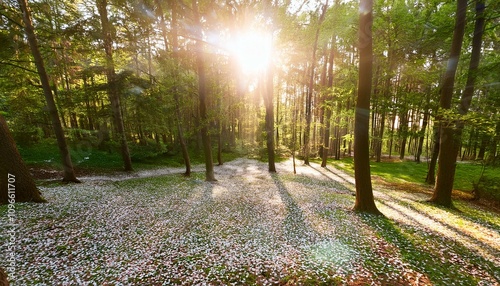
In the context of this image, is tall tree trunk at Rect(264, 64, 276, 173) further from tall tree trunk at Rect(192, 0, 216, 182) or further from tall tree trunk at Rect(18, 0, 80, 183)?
tall tree trunk at Rect(18, 0, 80, 183)

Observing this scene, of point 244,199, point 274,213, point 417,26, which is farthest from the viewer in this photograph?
point 417,26

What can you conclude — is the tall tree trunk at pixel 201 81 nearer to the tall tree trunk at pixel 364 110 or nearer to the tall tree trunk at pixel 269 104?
the tall tree trunk at pixel 269 104

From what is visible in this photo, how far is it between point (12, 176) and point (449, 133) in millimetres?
19906

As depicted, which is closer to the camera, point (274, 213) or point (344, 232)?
point (344, 232)

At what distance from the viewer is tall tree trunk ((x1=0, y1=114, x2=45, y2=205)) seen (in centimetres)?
751

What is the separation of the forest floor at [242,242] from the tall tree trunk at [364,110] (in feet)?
2.88

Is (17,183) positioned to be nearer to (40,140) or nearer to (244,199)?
(244,199)

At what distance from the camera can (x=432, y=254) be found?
625cm

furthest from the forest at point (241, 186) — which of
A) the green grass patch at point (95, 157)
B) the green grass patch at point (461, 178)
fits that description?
the green grass patch at point (95, 157)

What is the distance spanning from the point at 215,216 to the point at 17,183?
8037mm

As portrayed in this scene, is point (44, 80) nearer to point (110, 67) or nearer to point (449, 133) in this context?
point (110, 67)

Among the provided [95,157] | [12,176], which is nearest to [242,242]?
[12,176]

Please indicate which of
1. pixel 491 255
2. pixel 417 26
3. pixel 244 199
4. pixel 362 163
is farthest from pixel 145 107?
pixel 417 26

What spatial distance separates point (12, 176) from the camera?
25.7 feet
